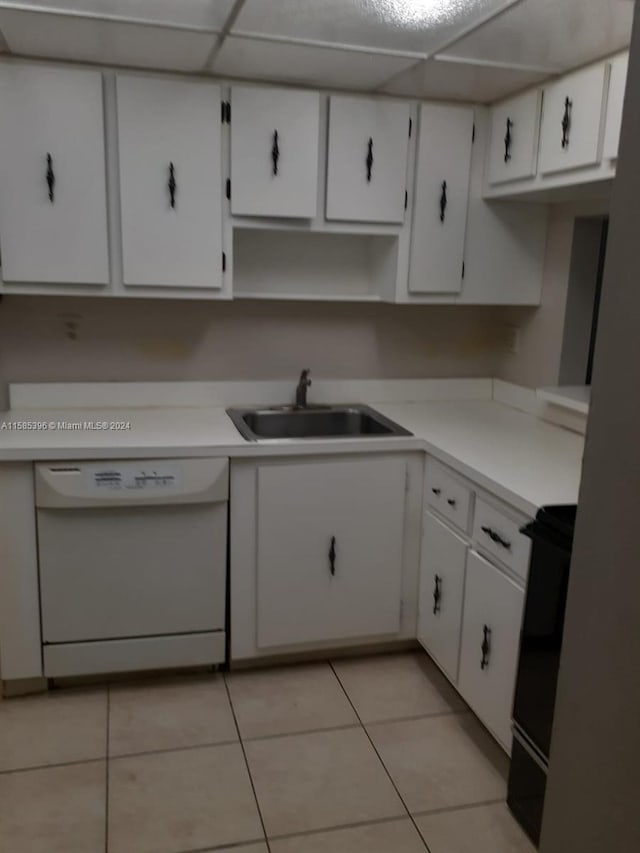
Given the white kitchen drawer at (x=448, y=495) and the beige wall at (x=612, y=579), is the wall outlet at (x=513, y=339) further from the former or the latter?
the beige wall at (x=612, y=579)

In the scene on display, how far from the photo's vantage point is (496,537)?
84.0 inches

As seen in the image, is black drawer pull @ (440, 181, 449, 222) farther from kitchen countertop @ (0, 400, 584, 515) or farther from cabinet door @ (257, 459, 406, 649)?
cabinet door @ (257, 459, 406, 649)

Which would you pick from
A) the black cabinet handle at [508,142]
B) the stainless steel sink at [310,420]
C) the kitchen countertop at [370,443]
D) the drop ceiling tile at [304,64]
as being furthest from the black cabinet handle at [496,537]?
the drop ceiling tile at [304,64]

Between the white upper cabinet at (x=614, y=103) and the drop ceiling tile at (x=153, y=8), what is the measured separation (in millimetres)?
1141

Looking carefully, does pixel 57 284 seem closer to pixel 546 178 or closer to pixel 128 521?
pixel 128 521

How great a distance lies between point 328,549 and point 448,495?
1.62ft

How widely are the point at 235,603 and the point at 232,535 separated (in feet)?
0.85

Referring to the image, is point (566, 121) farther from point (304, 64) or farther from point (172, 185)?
point (172, 185)

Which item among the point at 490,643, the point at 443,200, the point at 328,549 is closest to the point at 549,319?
the point at 443,200

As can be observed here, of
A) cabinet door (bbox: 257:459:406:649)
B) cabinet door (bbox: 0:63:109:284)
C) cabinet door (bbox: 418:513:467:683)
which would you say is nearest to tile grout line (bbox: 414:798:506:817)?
cabinet door (bbox: 418:513:467:683)

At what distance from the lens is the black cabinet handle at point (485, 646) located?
7.16 feet

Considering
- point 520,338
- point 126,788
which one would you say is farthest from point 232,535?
point 520,338

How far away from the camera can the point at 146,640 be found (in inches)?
100

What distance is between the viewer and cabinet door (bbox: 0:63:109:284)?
2385 mm
